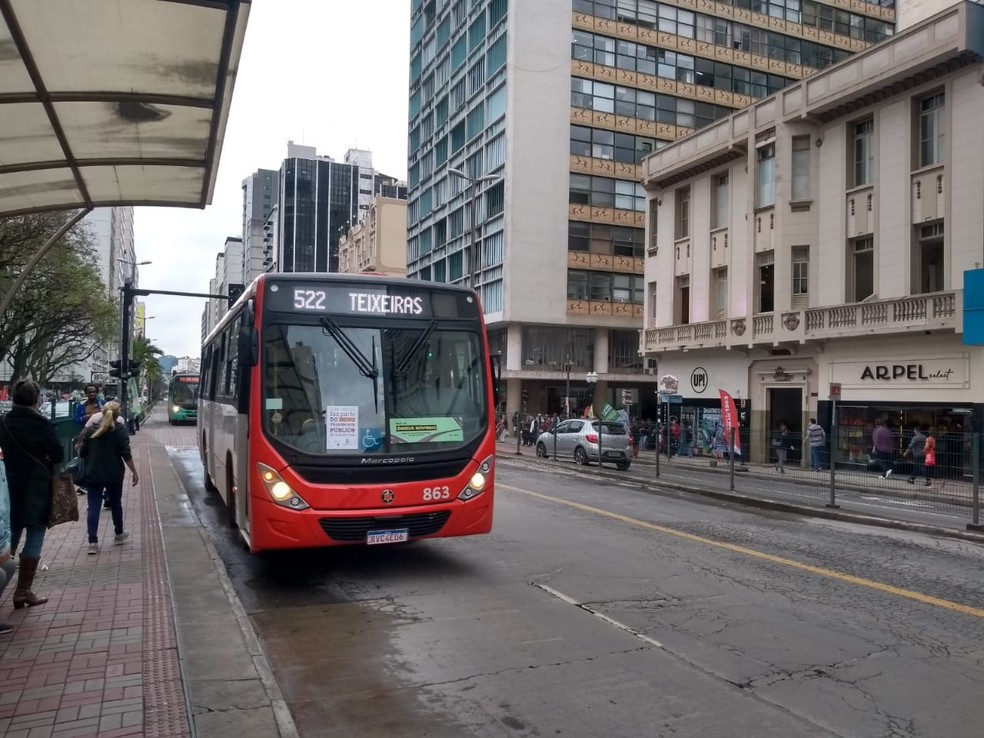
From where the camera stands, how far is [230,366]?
10422mm

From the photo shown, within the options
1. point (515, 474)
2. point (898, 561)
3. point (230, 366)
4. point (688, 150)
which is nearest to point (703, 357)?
point (688, 150)

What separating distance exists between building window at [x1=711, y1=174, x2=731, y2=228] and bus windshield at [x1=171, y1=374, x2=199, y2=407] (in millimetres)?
29873

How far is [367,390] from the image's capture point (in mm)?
7906

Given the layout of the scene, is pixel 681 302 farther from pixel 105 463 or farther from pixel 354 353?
pixel 105 463

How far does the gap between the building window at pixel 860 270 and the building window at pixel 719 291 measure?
5.85 meters

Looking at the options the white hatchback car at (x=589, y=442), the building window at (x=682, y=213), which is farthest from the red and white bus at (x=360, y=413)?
the building window at (x=682, y=213)

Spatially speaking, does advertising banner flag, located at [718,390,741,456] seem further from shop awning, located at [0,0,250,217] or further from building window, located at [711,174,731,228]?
shop awning, located at [0,0,250,217]

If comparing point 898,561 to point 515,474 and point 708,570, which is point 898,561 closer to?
point 708,570

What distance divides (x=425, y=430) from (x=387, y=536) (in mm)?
1139

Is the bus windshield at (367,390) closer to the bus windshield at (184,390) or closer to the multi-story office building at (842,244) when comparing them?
the multi-story office building at (842,244)

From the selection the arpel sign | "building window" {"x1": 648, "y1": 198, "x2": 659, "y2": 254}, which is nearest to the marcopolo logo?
"building window" {"x1": 648, "y1": 198, "x2": 659, "y2": 254}

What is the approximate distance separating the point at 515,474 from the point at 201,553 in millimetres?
13300

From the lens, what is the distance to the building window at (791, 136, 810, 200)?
91.5ft

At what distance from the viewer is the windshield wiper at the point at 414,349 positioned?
319 inches
